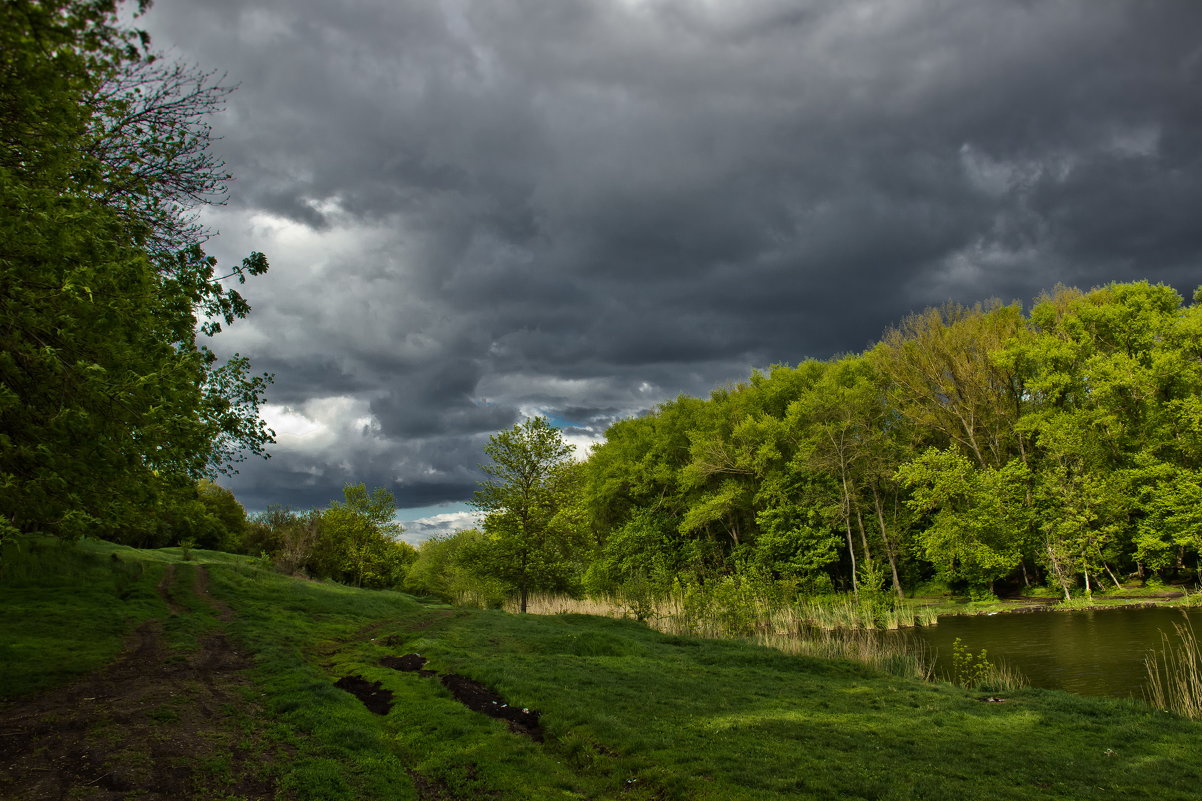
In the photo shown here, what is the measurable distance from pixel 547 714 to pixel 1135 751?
10.7 meters

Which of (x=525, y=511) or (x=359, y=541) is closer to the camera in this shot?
(x=525, y=511)

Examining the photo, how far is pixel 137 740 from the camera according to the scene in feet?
31.3

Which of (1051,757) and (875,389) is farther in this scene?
(875,389)

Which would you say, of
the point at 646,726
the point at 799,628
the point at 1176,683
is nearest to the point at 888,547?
the point at 799,628

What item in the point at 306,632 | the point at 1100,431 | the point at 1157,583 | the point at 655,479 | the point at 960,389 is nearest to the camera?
the point at 306,632

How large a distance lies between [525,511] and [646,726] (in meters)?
27.3

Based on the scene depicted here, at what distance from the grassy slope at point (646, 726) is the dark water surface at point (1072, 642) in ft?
15.1

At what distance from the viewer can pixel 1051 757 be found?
10469 mm

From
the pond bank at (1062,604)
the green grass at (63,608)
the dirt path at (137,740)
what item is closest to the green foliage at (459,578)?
the green grass at (63,608)

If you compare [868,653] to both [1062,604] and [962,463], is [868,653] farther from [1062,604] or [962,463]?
[962,463]

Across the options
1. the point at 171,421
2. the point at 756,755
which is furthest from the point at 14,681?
the point at 756,755

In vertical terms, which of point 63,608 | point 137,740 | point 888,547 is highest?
point 888,547

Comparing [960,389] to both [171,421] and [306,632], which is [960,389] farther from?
[171,421]

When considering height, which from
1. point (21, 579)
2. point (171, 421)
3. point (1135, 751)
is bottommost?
point (1135, 751)
